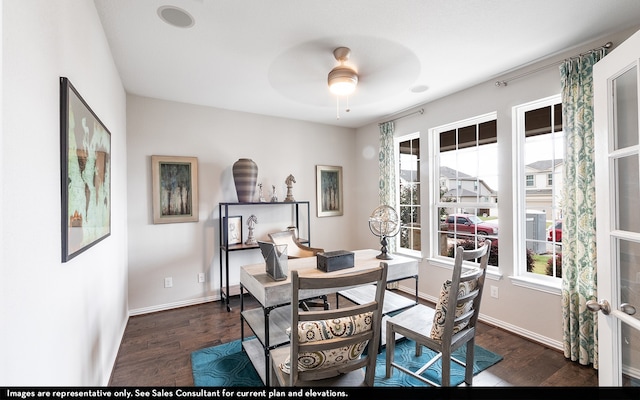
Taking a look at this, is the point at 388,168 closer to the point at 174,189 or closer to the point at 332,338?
the point at 174,189

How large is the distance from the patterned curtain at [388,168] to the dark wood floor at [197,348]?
6.14 feet

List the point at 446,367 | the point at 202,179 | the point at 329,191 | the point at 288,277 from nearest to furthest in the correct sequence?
the point at 446,367 < the point at 288,277 < the point at 202,179 < the point at 329,191

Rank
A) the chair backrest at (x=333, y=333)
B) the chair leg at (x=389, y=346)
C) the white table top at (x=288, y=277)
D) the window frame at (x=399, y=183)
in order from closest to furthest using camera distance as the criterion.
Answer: the chair backrest at (x=333, y=333) → the white table top at (x=288, y=277) → the chair leg at (x=389, y=346) → the window frame at (x=399, y=183)

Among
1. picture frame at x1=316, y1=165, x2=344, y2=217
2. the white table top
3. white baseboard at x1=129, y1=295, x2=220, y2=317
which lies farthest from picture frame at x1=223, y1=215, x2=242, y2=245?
the white table top

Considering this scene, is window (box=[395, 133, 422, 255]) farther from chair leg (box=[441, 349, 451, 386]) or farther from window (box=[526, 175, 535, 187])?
chair leg (box=[441, 349, 451, 386])

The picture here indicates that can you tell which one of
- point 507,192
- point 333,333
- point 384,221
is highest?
point 507,192

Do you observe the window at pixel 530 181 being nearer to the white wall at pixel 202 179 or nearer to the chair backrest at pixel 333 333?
the chair backrest at pixel 333 333

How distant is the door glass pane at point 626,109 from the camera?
1108 millimetres

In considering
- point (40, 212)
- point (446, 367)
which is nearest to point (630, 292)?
point (446, 367)

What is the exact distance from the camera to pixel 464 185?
130 inches

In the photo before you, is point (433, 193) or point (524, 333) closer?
point (524, 333)

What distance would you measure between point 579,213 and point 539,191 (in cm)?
53

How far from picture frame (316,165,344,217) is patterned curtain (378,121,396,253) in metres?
0.80

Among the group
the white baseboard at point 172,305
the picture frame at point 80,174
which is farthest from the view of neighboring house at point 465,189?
the picture frame at point 80,174
